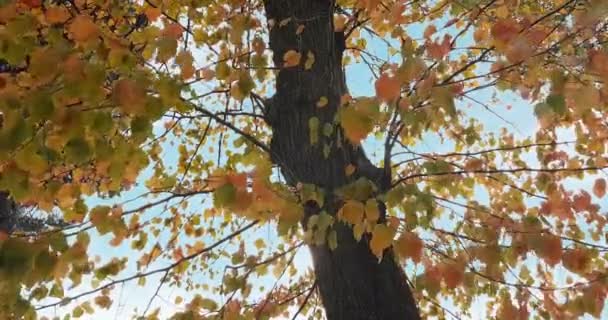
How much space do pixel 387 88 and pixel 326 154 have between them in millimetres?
903

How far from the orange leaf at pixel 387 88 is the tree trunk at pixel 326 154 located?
0.79m

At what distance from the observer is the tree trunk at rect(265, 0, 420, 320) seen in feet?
8.16

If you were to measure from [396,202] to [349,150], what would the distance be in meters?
0.75

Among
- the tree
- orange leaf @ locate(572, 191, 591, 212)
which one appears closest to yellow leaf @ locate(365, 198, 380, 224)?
the tree

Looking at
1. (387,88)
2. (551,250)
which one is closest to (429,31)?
(387,88)

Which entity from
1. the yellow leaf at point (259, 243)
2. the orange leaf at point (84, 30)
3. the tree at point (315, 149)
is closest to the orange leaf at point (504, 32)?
the tree at point (315, 149)

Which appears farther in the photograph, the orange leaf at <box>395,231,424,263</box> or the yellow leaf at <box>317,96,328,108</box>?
the yellow leaf at <box>317,96,328,108</box>

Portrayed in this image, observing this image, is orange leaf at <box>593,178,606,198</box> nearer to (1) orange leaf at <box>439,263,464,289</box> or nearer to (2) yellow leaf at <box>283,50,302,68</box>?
(1) orange leaf at <box>439,263,464,289</box>

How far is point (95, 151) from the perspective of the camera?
1.92 metres

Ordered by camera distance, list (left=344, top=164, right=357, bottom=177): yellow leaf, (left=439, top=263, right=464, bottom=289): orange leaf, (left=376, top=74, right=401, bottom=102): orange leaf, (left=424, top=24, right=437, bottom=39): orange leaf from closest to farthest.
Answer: (left=376, top=74, right=401, bottom=102): orange leaf, (left=439, top=263, right=464, bottom=289): orange leaf, (left=424, top=24, right=437, bottom=39): orange leaf, (left=344, top=164, right=357, bottom=177): yellow leaf

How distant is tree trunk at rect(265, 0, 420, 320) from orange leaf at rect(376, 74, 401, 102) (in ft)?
2.59

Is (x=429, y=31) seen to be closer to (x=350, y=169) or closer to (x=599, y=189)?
(x=350, y=169)

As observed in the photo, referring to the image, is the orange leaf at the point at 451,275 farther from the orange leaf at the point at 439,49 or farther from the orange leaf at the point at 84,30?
the orange leaf at the point at 84,30

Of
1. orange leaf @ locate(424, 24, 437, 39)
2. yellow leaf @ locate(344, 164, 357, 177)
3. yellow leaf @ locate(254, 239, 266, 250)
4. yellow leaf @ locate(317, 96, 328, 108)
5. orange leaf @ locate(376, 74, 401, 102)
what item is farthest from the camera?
yellow leaf @ locate(254, 239, 266, 250)
